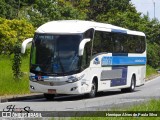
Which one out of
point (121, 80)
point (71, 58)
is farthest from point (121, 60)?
point (71, 58)

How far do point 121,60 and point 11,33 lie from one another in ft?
65.6

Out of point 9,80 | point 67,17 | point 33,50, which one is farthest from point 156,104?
point 67,17

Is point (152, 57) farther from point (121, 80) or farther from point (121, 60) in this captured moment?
point (121, 60)

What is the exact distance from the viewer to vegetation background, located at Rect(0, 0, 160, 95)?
37.0 metres

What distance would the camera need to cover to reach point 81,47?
2120 cm

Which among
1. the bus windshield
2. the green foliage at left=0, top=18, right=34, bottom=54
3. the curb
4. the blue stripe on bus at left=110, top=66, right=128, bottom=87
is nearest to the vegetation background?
the green foliage at left=0, top=18, right=34, bottom=54

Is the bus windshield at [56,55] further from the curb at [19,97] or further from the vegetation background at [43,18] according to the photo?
the vegetation background at [43,18]

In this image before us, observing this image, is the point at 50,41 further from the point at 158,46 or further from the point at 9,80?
the point at 158,46

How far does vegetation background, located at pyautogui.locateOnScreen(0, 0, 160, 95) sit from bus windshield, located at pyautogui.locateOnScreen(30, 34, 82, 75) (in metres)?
2.83

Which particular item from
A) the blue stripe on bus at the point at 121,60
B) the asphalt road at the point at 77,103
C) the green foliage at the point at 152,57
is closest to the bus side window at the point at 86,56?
the asphalt road at the point at 77,103

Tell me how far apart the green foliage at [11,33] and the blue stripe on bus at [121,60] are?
15.5m

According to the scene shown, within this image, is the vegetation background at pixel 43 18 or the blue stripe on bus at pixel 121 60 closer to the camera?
the blue stripe on bus at pixel 121 60

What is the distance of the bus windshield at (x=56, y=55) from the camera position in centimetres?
2148

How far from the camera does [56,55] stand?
848 inches
